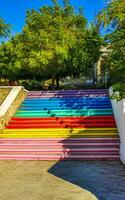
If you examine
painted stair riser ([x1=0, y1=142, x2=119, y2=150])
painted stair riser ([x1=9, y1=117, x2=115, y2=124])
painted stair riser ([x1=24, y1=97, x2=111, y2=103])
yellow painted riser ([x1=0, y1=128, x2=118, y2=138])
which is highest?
painted stair riser ([x1=24, y1=97, x2=111, y2=103])

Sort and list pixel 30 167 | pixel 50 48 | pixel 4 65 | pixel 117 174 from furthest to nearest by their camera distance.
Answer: pixel 4 65, pixel 50 48, pixel 30 167, pixel 117 174

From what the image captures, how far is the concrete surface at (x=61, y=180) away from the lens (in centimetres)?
953

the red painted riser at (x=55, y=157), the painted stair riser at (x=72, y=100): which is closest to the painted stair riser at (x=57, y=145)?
the red painted riser at (x=55, y=157)

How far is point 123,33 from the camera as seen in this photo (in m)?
11.2

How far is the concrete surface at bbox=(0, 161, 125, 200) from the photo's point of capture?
31.3ft

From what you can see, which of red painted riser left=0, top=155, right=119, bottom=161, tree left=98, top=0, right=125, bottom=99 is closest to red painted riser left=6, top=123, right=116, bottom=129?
red painted riser left=0, top=155, right=119, bottom=161

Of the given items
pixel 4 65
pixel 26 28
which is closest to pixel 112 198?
pixel 26 28

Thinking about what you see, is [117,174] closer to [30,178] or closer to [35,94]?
[30,178]

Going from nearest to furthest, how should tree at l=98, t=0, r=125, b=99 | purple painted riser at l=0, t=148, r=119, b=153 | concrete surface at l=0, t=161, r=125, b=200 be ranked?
concrete surface at l=0, t=161, r=125, b=200
tree at l=98, t=0, r=125, b=99
purple painted riser at l=0, t=148, r=119, b=153

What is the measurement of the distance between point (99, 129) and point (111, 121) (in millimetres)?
898

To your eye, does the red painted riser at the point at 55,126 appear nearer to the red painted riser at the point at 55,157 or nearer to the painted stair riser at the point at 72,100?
the painted stair riser at the point at 72,100

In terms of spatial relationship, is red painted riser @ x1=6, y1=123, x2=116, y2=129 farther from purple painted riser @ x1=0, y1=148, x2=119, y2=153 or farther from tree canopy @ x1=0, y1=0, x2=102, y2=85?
tree canopy @ x1=0, y1=0, x2=102, y2=85

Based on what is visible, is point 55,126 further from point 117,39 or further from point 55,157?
point 117,39

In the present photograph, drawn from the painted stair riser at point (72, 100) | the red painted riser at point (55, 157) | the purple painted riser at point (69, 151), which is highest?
the painted stair riser at point (72, 100)
